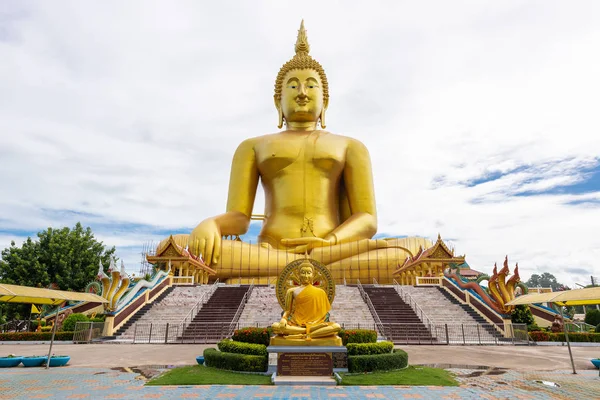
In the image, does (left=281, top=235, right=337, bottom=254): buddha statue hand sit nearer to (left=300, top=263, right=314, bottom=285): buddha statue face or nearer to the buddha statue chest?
the buddha statue chest

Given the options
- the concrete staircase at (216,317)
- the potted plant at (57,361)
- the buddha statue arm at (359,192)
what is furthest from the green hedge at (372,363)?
the buddha statue arm at (359,192)

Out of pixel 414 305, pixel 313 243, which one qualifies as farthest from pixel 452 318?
pixel 313 243

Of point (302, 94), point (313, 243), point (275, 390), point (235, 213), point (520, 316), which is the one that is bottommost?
point (275, 390)

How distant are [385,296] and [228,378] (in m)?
11.1

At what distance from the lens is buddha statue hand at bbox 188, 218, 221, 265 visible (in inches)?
806

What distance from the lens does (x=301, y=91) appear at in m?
22.7

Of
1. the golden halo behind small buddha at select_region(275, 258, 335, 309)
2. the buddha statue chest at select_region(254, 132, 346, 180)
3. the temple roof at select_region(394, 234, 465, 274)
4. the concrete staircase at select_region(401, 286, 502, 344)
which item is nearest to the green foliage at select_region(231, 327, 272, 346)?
the golden halo behind small buddha at select_region(275, 258, 335, 309)

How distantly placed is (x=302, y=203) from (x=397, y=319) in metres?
9.12

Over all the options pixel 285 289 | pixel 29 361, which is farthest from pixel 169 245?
pixel 285 289

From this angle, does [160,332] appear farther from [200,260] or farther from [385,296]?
[385,296]

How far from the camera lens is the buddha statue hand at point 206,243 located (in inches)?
806

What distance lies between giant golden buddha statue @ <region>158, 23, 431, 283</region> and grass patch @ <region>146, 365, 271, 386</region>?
13.1m

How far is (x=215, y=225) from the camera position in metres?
21.2

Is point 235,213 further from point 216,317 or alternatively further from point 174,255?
point 216,317
